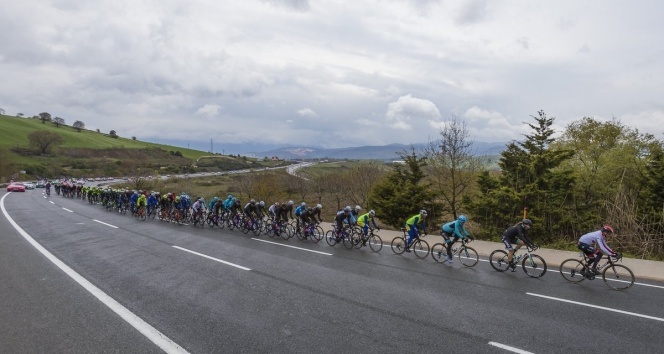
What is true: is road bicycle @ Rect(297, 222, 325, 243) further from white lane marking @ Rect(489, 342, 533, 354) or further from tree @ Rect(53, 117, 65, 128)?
tree @ Rect(53, 117, 65, 128)

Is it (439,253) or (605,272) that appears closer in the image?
(605,272)

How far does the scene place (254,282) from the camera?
9883 millimetres

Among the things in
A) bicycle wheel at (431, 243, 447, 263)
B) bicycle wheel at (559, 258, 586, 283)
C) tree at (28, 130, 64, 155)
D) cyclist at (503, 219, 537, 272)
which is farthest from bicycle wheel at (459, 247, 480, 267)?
tree at (28, 130, 64, 155)

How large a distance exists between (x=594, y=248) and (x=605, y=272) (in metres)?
0.67

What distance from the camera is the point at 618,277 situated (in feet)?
34.4

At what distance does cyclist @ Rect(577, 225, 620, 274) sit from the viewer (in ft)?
33.4

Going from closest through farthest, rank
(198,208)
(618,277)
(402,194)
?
(618,277) < (402,194) < (198,208)

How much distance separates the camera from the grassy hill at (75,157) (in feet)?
306

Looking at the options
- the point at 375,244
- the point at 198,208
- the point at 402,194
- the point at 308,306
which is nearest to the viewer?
the point at 308,306

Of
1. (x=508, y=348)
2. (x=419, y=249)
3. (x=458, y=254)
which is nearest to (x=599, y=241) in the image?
(x=458, y=254)

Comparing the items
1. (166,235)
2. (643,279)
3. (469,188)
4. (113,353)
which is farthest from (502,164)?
(113,353)

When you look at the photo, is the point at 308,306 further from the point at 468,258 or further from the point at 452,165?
the point at 452,165

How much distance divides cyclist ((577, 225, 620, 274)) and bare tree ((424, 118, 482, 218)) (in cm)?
1116

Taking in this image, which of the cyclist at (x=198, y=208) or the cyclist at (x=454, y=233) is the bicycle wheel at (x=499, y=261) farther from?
the cyclist at (x=198, y=208)
